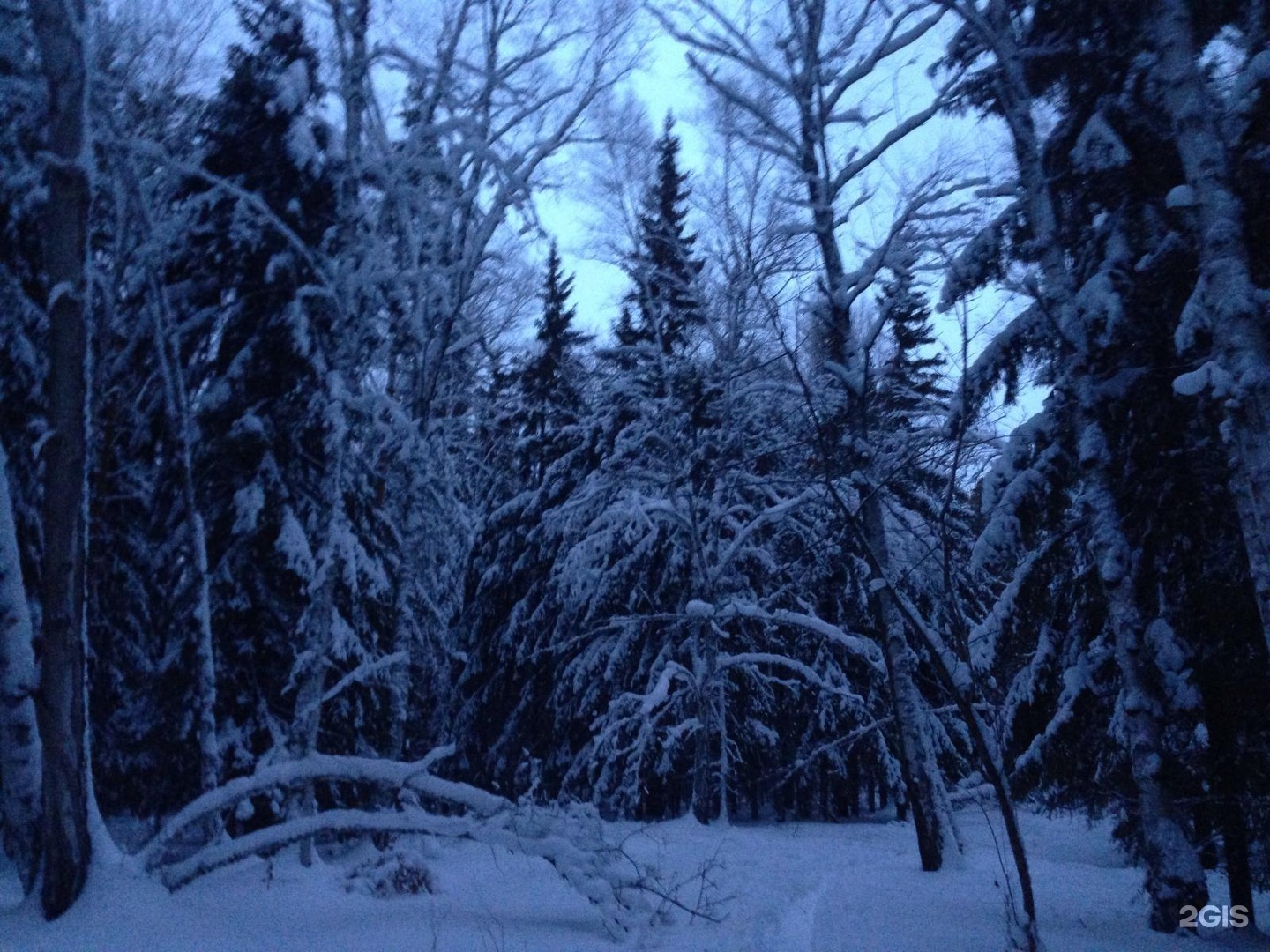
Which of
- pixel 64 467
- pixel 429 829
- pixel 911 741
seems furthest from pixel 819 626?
pixel 64 467

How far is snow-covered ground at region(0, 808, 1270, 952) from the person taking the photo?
600 centimetres

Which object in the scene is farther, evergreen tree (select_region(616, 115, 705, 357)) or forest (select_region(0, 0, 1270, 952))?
evergreen tree (select_region(616, 115, 705, 357))

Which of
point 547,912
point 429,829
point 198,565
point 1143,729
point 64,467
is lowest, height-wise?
point 547,912

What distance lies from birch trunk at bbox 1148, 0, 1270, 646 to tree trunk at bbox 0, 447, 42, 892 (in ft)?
26.3

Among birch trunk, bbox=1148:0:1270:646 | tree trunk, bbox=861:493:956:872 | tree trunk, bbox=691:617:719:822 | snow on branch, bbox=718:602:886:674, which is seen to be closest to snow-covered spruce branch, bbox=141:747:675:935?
birch trunk, bbox=1148:0:1270:646

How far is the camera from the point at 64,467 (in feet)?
21.8

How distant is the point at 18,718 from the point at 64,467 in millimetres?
1679

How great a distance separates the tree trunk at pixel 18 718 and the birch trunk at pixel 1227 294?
316 inches

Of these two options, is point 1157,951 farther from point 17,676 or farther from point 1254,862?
point 17,676

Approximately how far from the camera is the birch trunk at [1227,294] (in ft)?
21.1

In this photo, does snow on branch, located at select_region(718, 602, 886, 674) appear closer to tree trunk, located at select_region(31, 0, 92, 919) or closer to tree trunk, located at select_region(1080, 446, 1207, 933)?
tree trunk, located at select_region(1080, 446, 1207, 933)

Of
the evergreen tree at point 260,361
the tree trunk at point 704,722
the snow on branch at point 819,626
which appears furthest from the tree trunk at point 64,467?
the tree trunk at point 704,722

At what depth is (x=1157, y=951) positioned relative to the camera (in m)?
6.96

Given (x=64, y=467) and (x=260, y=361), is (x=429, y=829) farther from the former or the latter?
(x=260, y=361)
